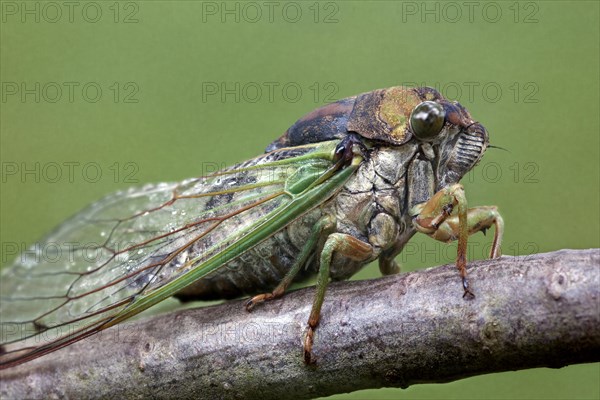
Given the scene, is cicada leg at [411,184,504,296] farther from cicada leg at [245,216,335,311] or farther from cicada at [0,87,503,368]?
cicada leg at [245,216,335,311]

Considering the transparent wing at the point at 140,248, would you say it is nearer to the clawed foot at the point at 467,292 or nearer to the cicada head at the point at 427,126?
the cicada head at the point at 427,126

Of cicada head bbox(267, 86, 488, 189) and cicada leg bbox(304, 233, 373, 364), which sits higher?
cicada head bbox(267, 86, 488, 189)

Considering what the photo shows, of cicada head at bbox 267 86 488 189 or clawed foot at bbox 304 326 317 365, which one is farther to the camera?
cicada head at bbox 267 86 488 189

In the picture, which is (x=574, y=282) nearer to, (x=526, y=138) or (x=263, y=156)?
(x=263, y=156)

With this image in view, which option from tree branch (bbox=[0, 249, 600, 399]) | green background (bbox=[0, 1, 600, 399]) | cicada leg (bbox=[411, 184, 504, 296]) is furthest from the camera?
green background (bbox=[0, 1, 600, 399])

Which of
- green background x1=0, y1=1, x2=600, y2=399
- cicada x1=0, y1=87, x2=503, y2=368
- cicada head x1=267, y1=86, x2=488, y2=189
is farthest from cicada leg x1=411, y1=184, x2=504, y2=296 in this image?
green background x1=0, y1=1, x2=600, y2=399

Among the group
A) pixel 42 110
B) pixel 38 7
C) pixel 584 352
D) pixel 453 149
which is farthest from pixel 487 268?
pixel 38 7

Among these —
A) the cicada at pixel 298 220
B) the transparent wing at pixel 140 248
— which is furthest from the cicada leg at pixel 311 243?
the transparent wing at pixel 140 248
